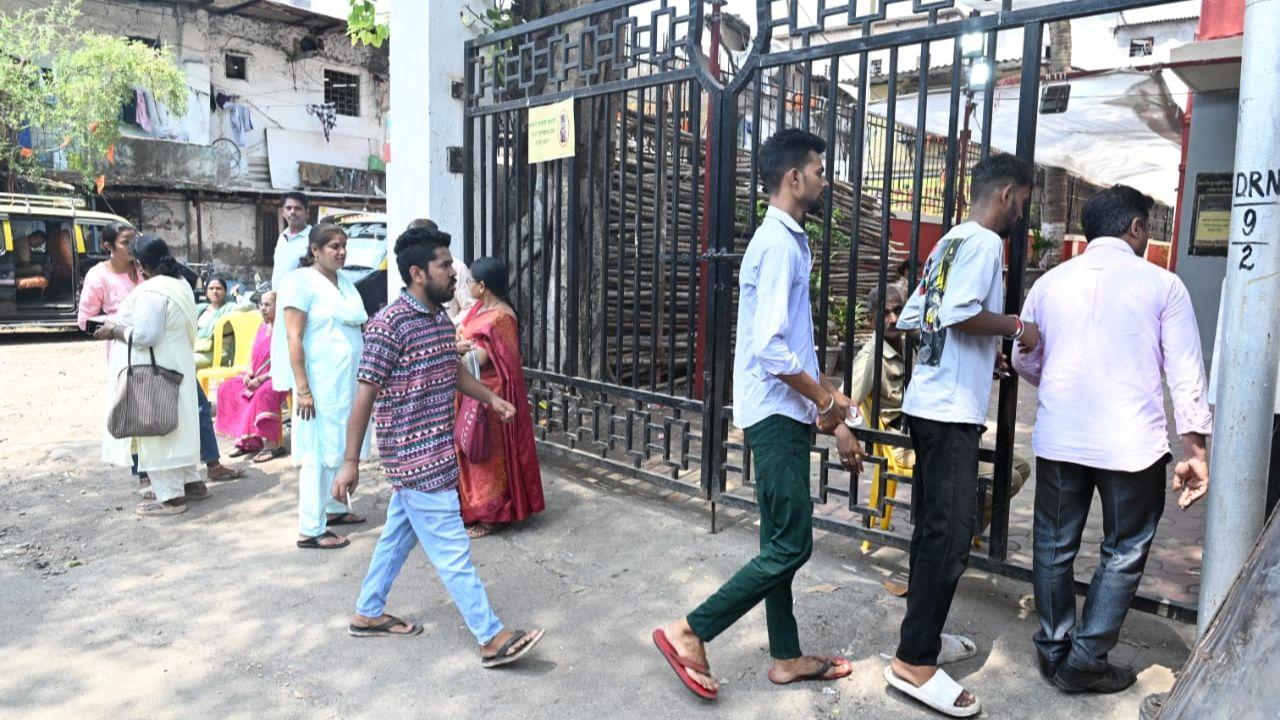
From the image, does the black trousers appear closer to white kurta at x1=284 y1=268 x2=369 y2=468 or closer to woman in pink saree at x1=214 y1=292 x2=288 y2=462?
white kurta at x1=284 y1=268 x2=369 y2=468

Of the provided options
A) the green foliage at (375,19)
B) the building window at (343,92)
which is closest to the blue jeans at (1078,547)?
the green foliage at (375,19)

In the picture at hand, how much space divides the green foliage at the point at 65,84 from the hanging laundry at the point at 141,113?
16.1 inches

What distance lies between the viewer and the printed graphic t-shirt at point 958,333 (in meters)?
2.78

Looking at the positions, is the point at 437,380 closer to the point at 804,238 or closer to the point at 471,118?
the point at 804,238

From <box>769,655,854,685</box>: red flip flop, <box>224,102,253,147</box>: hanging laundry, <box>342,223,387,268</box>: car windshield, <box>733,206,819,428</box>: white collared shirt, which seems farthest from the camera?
<box>224,102,253,147</box>: hanging laundry

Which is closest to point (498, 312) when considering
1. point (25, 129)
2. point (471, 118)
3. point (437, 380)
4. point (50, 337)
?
point (437, 380)

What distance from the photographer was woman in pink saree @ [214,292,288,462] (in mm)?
6027

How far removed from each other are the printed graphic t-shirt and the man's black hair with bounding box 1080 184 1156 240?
0.37 meters

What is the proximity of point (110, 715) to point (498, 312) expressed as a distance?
7.76ft

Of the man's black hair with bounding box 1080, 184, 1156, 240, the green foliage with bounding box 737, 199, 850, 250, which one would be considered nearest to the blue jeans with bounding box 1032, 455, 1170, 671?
the man's black hair with bounding box 1080, 184, 1156, 240

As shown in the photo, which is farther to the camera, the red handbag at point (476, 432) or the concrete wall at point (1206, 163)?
the concrete wall at point (1206, 163)

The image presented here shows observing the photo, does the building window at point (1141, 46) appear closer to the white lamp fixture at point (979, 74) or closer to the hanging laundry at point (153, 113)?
the white lamp fixture at point (979, 74)

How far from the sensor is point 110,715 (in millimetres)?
2875

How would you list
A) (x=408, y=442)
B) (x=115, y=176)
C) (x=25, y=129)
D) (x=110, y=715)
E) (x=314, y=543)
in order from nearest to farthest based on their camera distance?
1. (x=110, y=715)
2. (x=408, y=442)
3. (x=314, y=543)
4. (x=25, y=129)
5. (x=115, y=176)
